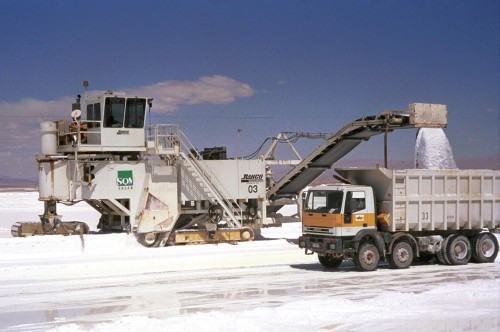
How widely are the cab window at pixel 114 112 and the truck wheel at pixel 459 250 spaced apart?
12.1m

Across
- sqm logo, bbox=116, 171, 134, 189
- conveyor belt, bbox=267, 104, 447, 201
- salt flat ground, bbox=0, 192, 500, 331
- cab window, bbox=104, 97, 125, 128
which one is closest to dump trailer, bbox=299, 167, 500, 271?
salt flat ground, bbox=0, 192, 500, 331

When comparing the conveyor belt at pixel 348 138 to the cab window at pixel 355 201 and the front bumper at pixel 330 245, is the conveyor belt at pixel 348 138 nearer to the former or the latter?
the cab window at pixel 355 201

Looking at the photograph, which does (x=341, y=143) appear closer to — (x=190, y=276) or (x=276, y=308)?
(x=190, y=276)

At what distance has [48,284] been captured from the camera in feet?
54.8

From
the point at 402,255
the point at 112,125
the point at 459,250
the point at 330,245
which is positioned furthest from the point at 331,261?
the point at 112,125

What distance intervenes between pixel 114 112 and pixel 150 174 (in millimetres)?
2577

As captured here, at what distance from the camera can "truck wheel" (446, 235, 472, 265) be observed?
19.2 m

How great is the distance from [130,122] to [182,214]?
13.5 ft

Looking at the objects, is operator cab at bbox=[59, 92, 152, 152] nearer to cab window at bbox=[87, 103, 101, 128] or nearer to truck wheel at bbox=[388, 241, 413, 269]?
cab window at bbox=[87, 103, 101, 128]

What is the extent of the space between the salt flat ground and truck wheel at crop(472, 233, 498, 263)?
0.70 meters

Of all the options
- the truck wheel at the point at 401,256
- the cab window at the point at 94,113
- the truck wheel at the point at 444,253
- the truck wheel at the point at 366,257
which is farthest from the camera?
the cab window at the point at 94,113

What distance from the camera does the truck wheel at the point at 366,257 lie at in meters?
17.9

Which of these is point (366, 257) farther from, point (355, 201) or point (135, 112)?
point (135, 112)

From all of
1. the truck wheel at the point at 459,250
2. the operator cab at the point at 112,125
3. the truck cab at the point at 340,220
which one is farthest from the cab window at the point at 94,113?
the truck wheel at the point at 459,250
